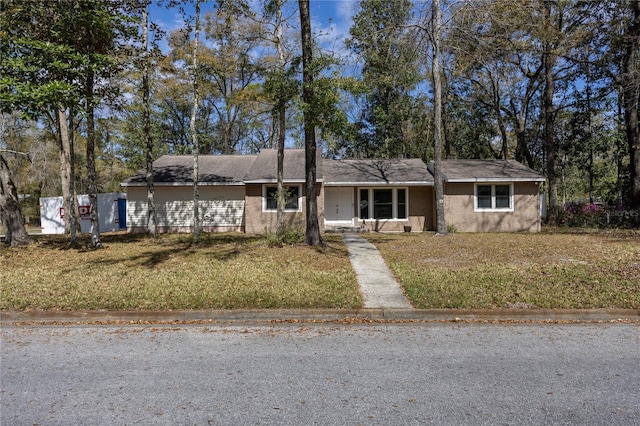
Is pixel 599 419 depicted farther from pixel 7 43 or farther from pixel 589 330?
pixel 7 43

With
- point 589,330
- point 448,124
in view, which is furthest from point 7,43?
point 448,124

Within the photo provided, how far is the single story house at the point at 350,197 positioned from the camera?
61.1 feet

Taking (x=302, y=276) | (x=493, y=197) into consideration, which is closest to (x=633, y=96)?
(x=493, y=197)

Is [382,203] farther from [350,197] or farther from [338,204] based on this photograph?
[338,204]

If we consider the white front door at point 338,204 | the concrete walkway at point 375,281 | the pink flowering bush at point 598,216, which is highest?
the white front door at point 338,204

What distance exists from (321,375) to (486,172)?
17662mm

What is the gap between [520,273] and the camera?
8859 mm

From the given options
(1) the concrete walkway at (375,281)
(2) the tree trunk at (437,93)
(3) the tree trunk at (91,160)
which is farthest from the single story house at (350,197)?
(1) the concrete walkway at (375,281)

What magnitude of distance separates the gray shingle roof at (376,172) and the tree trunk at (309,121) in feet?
23.0

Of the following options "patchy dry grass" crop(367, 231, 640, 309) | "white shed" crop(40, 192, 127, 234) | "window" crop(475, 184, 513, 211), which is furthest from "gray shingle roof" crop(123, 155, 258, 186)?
"window" crop(475, 184, 513, 211)

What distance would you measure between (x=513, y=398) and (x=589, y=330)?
3.25 metres

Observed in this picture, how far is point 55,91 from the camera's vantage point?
9.14m

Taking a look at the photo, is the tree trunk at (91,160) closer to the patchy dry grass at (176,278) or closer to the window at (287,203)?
the patchy dry grass at (176,278)

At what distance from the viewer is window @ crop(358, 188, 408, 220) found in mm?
19812
